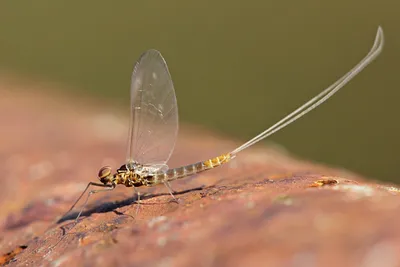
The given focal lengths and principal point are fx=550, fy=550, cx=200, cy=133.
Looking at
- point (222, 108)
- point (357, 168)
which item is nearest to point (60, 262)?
point (357, 168)

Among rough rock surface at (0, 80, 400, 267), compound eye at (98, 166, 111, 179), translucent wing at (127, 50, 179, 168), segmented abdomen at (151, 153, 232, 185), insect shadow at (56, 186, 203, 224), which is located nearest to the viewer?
rough rock surface at (0, 80, 400, 267)

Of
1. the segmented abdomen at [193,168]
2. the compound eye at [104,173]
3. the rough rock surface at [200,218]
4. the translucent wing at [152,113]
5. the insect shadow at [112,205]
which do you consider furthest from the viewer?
the compound eye at [104,173]

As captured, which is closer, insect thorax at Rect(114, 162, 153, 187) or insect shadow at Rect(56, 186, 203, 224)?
insect shadow at Rect(56, 186, 203, 224)

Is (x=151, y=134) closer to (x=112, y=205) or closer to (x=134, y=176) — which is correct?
(x=134, y=176)

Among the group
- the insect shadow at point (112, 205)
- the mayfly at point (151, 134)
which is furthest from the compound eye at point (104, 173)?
the insect shadow at point (112, 205)

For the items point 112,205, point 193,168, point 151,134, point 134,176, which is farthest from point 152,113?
point 112,205

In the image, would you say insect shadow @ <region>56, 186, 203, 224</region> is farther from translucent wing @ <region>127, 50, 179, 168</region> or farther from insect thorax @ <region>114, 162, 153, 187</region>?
translucent wing @ <region>127, 50, 179, 168</region>

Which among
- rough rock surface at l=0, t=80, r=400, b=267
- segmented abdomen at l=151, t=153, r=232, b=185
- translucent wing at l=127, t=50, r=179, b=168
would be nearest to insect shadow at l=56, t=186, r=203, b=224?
rough rock surface at l=0, t=80, r=400, b=267

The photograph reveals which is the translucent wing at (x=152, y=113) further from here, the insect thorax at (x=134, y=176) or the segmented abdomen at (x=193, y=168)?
the segmented abdomen at (x=193, y=168)
